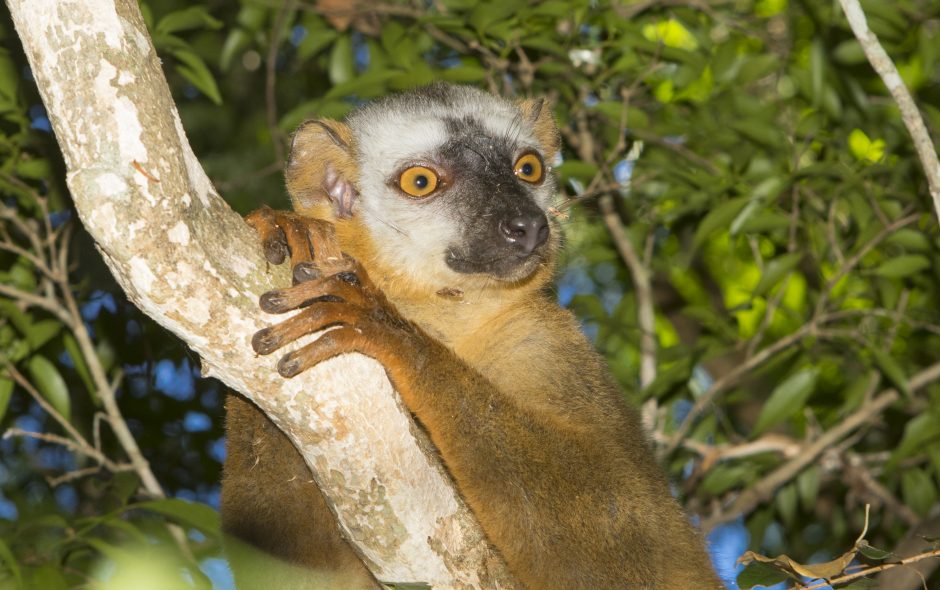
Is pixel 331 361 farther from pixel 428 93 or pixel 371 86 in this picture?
pixel 371 86

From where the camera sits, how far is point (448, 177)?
450 cm

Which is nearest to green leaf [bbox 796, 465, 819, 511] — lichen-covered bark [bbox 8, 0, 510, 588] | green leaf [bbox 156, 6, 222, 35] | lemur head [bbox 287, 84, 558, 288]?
lemur head [bbox 287, 84, 558, 288]

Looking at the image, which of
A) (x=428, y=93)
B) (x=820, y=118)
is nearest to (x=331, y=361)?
(x=428, y=93)

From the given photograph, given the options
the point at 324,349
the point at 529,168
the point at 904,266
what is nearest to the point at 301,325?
the point at 324,349

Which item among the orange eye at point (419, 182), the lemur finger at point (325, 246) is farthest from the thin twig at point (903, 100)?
the lemur finger at point (325, 246)

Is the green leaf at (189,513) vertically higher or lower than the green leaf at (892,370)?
higher

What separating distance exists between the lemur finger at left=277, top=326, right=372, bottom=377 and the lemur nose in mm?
1150

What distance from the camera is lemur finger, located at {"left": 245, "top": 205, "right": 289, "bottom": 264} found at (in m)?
3.10

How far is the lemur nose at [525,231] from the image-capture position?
4.14 metres

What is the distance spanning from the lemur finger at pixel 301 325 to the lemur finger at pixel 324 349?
0.12 feet

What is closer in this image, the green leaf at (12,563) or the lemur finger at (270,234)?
the lemur finger at (270,234)

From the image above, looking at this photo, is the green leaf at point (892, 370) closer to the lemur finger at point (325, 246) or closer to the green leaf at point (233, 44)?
the lemur finger at point (325, 246)

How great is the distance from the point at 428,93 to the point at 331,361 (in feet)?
7.57

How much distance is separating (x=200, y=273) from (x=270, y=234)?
0.39m
